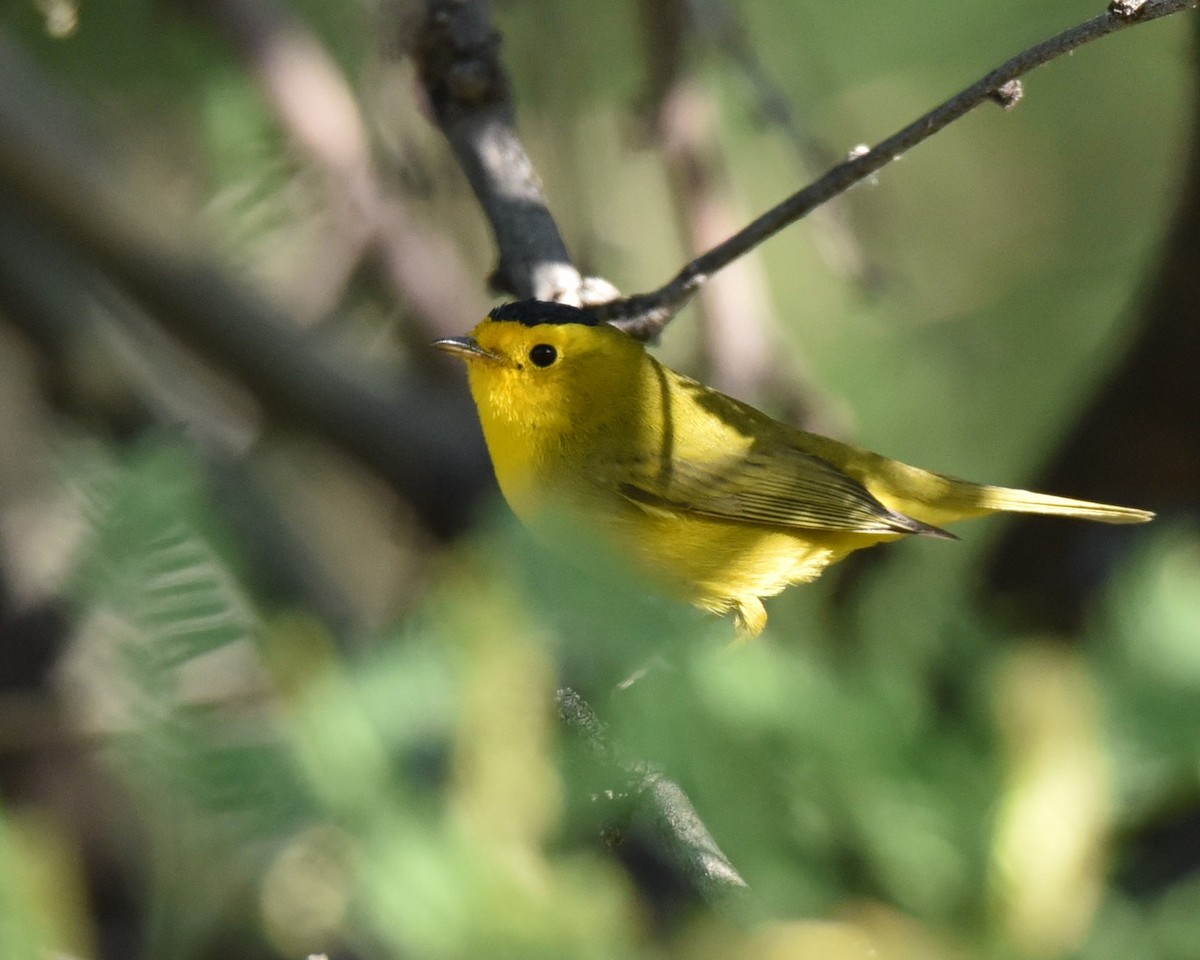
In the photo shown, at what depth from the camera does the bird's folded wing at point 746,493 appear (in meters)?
3.16

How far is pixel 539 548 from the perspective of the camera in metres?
0.88

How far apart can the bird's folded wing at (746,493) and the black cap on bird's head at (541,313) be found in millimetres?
481

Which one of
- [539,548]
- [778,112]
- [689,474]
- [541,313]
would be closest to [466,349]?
[541,313]

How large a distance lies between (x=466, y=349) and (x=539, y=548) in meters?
2.24

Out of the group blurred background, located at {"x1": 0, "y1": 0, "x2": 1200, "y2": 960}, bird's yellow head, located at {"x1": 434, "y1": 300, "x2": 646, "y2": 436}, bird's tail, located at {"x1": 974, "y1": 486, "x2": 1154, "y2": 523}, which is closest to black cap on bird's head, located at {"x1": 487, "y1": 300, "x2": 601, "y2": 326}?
bird's yellow head, located at {"x1": 434, "y1": 300, "x2": 646, "y2": 436}

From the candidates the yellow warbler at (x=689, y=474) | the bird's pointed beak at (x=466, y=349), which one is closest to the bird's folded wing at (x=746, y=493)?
the yellow warbler at (x=689, y=474)

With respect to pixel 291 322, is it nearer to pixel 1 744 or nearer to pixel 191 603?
pixel 1 744

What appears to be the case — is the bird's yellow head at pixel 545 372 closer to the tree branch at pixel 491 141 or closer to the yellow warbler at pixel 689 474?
the yellow warbler at pixel 689 474

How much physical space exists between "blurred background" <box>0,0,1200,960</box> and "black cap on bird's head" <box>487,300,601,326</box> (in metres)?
0.30

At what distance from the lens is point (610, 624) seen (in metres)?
0.86

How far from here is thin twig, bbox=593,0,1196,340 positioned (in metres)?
1.74

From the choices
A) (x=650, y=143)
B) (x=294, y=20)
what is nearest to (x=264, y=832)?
(x=650, y=143)

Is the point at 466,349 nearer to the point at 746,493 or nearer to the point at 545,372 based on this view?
the point at 545,372

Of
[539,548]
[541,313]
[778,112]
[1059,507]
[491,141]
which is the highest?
[778,112]
